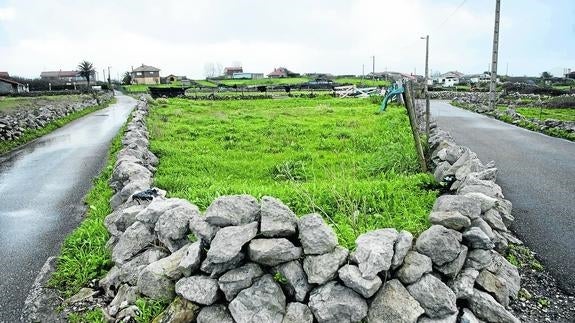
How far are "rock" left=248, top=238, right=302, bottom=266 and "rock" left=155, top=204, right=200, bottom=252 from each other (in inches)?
40.2

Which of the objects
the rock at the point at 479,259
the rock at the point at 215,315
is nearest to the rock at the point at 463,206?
the rock at the point at 479,259

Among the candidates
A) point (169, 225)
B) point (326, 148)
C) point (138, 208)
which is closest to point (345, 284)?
point (169, 225)

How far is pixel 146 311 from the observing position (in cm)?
435

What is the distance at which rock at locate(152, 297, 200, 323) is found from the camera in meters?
4.10

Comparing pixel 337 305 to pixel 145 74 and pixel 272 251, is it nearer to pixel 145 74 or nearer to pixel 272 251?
pixel 272 251

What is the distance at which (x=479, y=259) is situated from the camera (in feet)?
14.8

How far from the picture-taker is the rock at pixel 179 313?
4098mm

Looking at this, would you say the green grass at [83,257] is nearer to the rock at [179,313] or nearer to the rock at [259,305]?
the rock at [179,313]

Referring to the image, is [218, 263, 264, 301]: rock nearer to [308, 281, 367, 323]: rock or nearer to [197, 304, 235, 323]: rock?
[197, 304, 235, 323]: rock

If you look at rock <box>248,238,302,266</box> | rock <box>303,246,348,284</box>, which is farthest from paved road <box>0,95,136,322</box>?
rock <box>303,246,348,284</box>

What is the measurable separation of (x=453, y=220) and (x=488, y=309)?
2.91ft

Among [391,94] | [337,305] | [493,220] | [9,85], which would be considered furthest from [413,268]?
[9,85]

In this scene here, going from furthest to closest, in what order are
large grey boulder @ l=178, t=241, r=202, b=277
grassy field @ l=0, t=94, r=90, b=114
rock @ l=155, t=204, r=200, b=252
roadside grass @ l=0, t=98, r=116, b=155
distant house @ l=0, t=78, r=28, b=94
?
distant house @ l=0, t=78, r=28, b=94 → grassy field @ l=0, t=94, r=90, b=114 → roadside grass @ l=0, t=98, r=116, b=155 → rock @ l=155, t=204, r=200, b=252 → large grey boulder @ l=178, t=241, r=202, b=277

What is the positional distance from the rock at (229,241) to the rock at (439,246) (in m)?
1.62
